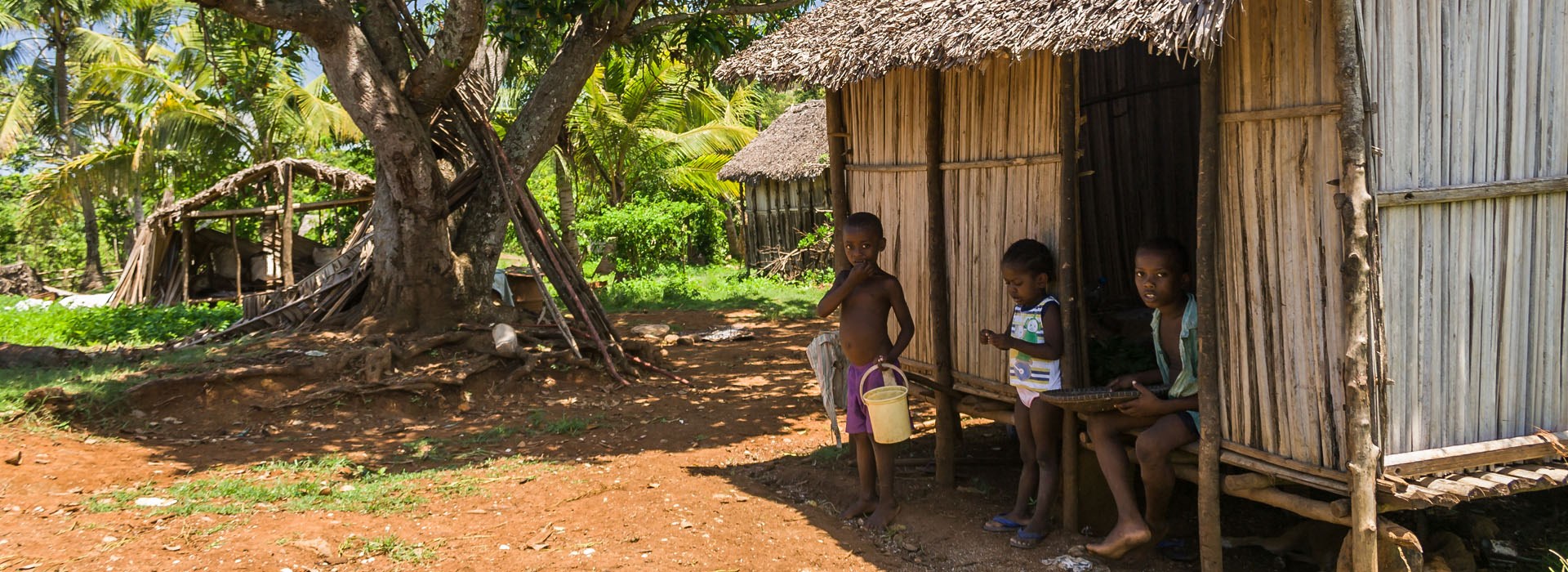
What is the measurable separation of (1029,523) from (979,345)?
96cm

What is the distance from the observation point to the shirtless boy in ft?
16.3

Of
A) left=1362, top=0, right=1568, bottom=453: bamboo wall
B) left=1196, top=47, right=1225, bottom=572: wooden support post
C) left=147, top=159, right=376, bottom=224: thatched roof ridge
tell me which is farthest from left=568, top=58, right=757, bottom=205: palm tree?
left=1362, top=0, right=1568, bottom=453: bamboo wall

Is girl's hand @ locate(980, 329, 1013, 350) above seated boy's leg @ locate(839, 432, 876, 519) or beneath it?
above

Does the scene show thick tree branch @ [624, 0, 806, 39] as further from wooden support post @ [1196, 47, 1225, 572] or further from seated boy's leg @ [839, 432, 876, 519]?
wooden support post @ [1196, 47, 1225, 572]

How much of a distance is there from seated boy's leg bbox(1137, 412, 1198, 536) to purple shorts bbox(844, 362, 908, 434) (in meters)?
1.14

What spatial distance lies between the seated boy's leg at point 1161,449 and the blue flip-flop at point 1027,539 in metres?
0.56

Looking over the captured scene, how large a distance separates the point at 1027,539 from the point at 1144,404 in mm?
848

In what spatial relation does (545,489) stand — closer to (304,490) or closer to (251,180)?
(304,490)

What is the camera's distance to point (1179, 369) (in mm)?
4414

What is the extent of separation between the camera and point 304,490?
18.4 feet

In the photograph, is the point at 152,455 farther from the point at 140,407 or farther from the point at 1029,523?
the point at 1029,523

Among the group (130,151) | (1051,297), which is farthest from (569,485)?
(130,151)

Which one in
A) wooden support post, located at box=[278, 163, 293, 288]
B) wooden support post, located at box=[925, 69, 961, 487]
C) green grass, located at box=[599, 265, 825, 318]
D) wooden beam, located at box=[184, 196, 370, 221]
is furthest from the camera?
green grass, located at box=[599, 265, 825, 318]

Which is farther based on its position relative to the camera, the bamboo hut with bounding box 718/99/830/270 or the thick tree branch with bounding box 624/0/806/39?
the bamboo hut with bounding box 718/99/830/270
